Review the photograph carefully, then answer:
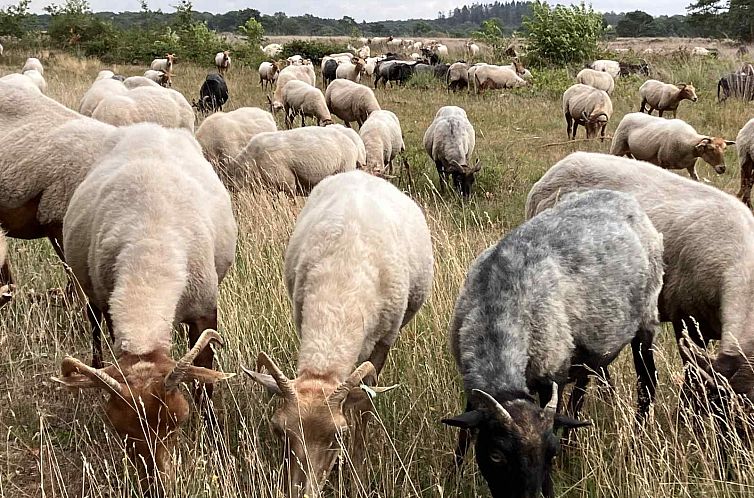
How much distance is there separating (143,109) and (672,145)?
8.04 metres

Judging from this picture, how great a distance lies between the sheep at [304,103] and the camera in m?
16.3

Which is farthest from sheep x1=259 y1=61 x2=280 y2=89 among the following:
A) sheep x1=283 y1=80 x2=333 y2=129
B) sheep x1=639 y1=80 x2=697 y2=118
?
sheep x1=639 y1=80 x2=697 y2=118

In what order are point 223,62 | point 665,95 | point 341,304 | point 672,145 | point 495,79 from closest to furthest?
point 341,304 → point 672,145 → point 665,95 → point 495,79 → point 223,62

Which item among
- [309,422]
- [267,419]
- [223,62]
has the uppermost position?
[223,62]

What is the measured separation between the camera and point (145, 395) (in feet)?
10.1

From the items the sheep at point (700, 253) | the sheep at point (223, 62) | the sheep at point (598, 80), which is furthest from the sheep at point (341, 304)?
the sheep at point (223, 62)

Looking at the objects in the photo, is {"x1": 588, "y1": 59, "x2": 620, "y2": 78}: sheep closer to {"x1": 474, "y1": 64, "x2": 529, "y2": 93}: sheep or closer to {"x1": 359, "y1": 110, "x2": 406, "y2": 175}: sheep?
{"x1": 474, "y1": 64, "x2": 529, "y2": 93}: sheep

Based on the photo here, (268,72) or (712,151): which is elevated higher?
(268,72)

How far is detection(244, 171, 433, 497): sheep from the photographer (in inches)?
122

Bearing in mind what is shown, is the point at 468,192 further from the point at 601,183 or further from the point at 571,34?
the point at 571,34

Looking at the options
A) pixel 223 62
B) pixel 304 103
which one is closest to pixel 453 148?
pixel 304 103

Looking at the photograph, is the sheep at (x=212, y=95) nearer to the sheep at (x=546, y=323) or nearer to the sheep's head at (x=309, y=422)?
the sheep at (x=546, y=323)

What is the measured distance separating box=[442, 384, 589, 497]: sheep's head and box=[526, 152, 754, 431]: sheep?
1204mm

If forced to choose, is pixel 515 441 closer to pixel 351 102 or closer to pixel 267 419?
pixel 267 419
